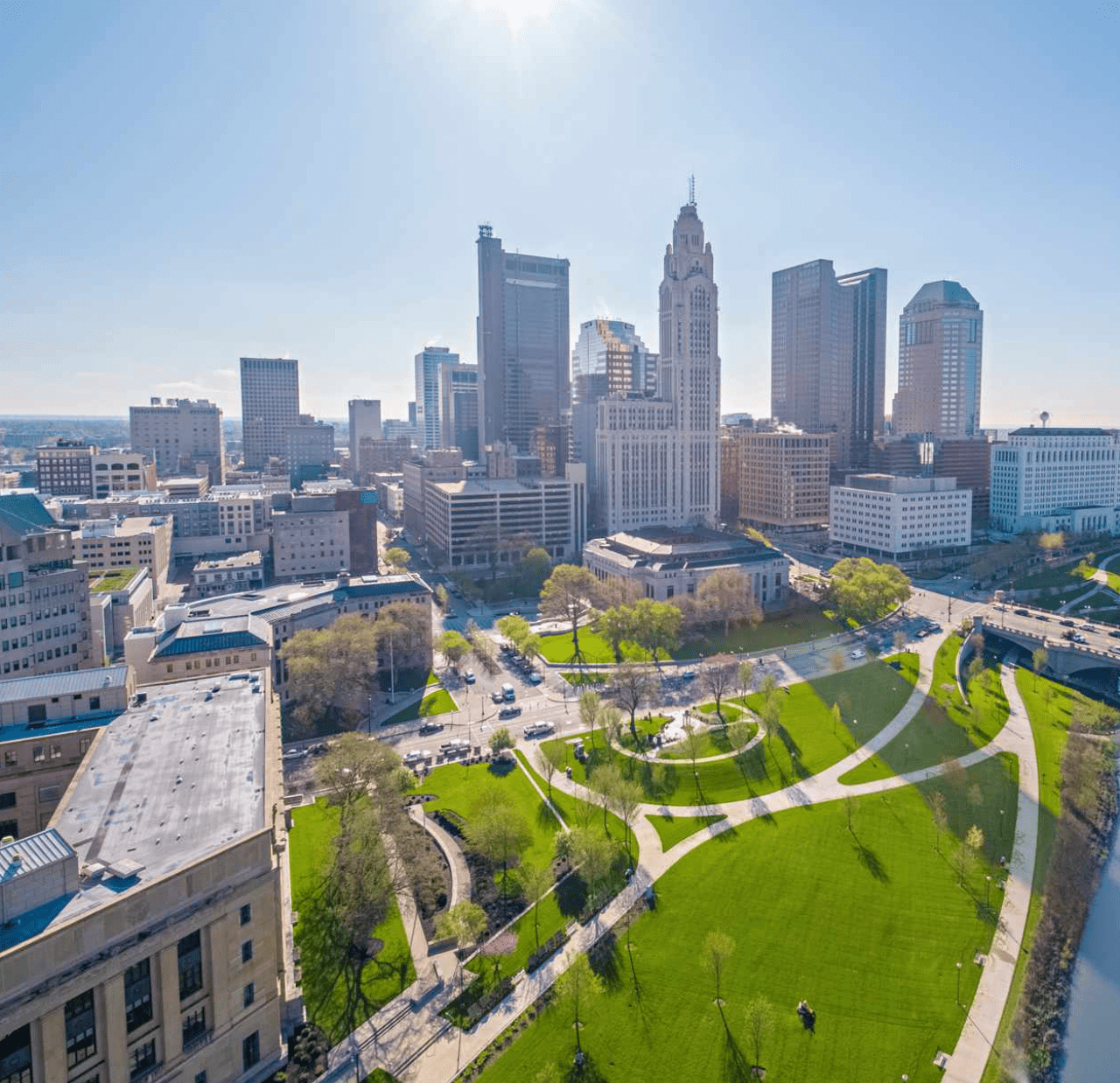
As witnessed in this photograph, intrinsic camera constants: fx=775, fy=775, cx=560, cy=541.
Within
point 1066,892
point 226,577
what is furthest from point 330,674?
point 1066,892

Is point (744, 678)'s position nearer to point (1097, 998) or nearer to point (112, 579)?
point (1097, 998)

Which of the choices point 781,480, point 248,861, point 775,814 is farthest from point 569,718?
point 781,480

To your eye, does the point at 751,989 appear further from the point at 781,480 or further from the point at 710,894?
the point at 781,480

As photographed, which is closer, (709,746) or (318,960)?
(318,960)

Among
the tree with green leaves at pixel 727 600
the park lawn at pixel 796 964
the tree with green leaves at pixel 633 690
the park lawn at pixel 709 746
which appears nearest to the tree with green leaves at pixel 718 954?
the park lawn at pixel 796 964

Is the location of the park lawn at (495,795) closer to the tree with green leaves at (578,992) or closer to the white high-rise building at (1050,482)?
the tree with green leaves at (578,992)

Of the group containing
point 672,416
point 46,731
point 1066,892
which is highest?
point 672,416

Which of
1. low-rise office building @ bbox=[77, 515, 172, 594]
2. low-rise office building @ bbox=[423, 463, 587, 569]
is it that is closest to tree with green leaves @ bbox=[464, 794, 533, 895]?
low-rise office building @ bbox=[77, 515, 172, 594]
